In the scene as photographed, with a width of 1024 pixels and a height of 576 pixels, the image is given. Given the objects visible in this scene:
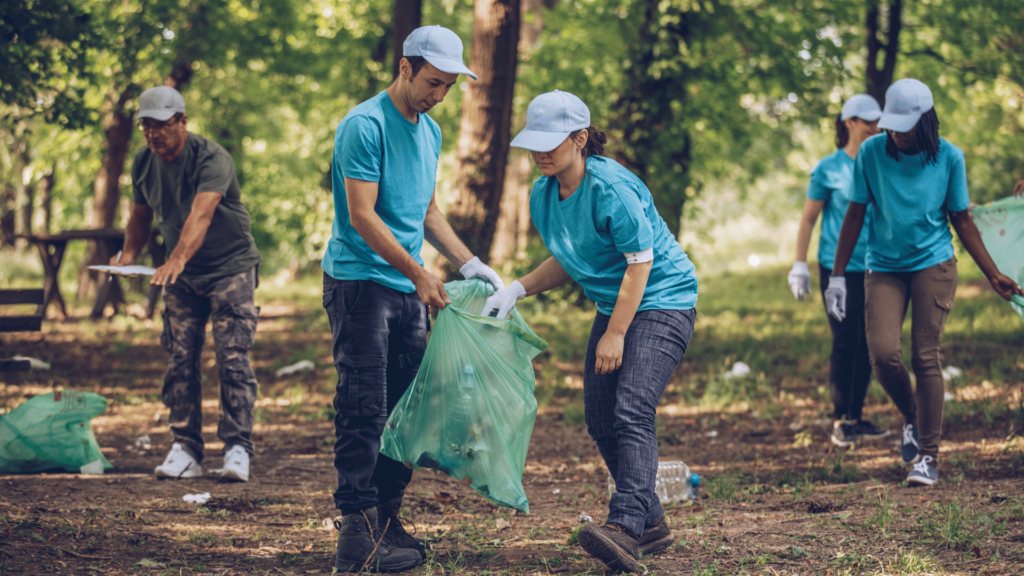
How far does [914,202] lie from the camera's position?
3.96 metres

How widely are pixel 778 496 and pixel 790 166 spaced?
1692 centimetres

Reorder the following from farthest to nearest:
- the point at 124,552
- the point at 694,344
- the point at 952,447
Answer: the point at 694,344 < the point at 952,447 < the point at 124,552

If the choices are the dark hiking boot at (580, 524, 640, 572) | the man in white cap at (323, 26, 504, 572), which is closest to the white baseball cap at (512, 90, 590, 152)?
the man in white cap at (323, 26, 504, 572)

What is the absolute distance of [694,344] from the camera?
8.65 meters

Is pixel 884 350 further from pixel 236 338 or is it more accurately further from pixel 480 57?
pixel 480 57

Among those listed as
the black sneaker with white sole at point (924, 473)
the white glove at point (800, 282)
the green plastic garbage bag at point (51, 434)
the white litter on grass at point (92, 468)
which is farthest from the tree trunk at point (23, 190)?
the black sneaker with white sole at point (924, 473)

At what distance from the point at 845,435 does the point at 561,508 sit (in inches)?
81.1

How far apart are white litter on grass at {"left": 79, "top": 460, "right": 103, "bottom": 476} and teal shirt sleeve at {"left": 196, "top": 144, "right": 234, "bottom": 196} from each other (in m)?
1.54

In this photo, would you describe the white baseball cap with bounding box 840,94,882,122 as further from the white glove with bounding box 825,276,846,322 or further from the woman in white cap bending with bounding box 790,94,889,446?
the white glove with bounding box 825,276,846,322

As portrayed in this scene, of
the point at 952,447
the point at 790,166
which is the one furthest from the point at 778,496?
the point at 790,166

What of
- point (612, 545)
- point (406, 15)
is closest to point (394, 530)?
point (612, 545)

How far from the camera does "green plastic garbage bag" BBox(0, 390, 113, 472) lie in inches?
165

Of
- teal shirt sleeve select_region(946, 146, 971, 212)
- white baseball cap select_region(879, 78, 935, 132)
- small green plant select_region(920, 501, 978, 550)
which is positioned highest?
white baseball cap select_region(879, 78, 935, 132)

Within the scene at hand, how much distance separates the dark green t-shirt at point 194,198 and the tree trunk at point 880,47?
21.1ft
